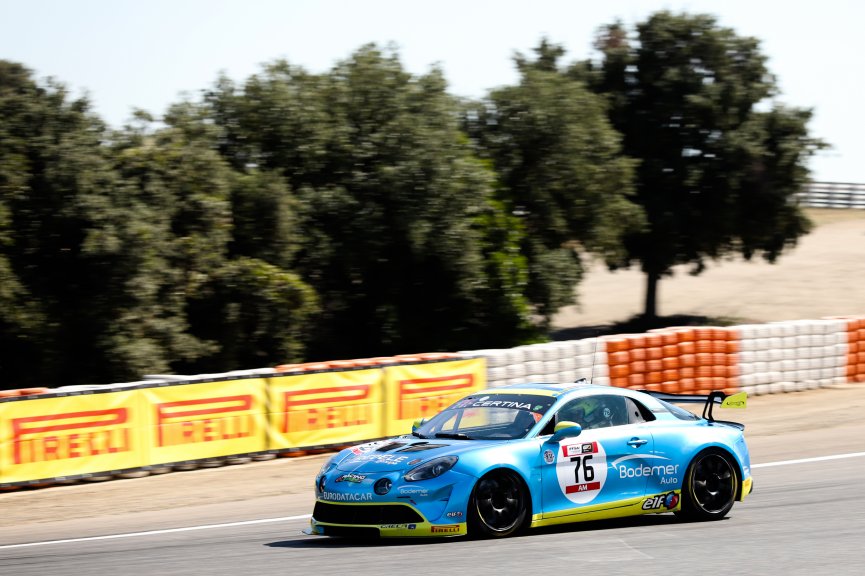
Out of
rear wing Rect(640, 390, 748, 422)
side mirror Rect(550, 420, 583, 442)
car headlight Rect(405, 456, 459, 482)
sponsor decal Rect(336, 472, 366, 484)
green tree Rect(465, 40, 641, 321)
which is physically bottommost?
sponsor decal Rect(336, 472, 366, 484)

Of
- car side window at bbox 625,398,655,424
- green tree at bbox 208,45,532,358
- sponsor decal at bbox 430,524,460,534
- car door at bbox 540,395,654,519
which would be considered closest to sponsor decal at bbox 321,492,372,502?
sponsor decal at bbox 430,524,460,534

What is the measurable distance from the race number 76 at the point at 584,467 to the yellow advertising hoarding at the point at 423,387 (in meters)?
7.02

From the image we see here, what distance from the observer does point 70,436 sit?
13438mm

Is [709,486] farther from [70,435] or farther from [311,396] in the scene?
[70,435]

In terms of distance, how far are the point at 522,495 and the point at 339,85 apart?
17570 mm

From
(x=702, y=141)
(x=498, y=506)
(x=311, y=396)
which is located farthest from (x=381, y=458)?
Result: (x=702, y=141)

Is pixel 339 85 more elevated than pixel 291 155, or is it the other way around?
pixel 339 85

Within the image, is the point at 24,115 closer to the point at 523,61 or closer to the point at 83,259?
the point at 83,259

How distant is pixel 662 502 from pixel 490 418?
67.0 inches

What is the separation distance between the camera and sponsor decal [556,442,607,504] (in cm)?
901

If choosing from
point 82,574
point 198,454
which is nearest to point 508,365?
point 198,454

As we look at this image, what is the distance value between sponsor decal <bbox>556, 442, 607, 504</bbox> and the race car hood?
666mm

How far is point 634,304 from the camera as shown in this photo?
39.6 metres

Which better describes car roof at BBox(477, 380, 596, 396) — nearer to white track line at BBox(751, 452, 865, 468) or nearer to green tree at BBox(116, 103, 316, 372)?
white track line at BBox(751, 452, 865, 468)
